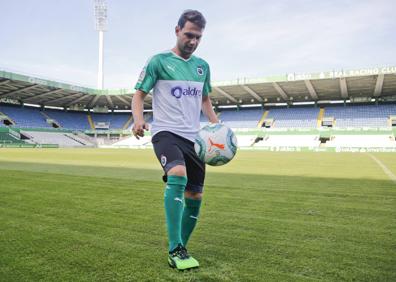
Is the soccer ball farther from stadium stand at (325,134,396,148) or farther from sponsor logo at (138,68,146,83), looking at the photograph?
stadium stand at (325,134,396,148)

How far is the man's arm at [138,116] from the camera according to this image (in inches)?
117

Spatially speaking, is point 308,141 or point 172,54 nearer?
point 172,54

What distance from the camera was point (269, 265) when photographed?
115 inches

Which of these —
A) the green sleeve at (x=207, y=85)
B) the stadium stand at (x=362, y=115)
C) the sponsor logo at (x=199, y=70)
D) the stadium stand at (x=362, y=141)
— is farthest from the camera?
the stadium stand at (x=362, y=115)

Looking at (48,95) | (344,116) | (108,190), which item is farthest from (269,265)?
(48,95)

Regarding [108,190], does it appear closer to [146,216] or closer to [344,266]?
[146,216]

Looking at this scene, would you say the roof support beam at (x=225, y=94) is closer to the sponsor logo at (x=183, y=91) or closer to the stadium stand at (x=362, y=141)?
the stadium stand at (x=362, y=141)

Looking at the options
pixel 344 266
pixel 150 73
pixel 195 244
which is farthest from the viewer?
pixel 195 244

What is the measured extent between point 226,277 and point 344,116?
50.2m

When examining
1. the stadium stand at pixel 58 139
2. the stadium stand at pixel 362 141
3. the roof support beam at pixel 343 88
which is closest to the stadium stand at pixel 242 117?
the roof support beam at pixel 343 88

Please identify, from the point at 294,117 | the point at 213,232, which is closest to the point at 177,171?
the point at 213,232

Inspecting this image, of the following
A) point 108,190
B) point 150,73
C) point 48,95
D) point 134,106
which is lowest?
point 108,190

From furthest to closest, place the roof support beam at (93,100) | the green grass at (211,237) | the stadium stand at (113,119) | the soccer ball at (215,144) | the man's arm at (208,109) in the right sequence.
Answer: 1. the stadium stand at (113,119)
2. the roof support beam at (93,100)
3. the man's arm at (208,109)
4. the soccer ball at (215,144)
5. the green grass at (211,237)

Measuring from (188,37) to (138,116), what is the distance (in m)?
0.81
